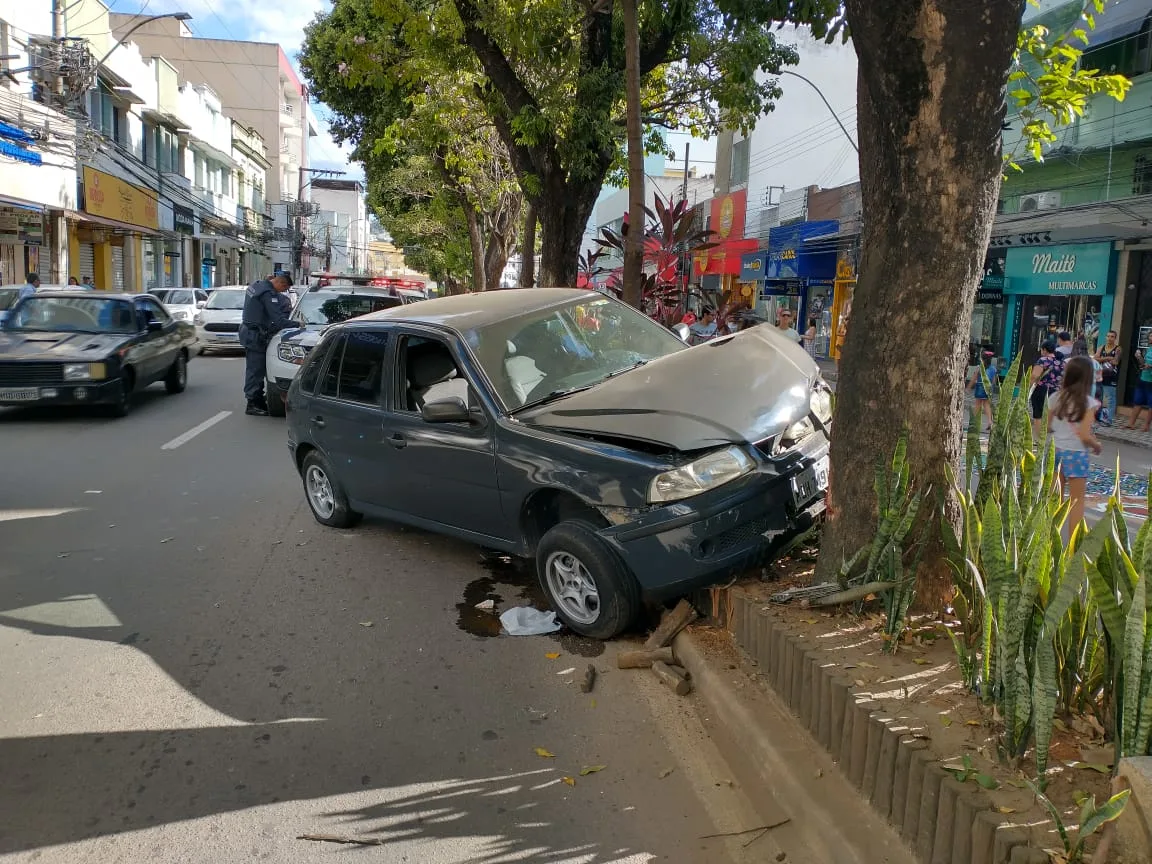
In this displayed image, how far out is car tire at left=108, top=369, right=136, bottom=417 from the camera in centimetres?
1154

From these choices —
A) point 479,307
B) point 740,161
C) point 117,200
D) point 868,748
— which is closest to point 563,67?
point 479,307

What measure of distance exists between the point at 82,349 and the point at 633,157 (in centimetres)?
700

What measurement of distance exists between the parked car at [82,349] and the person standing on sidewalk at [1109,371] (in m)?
14.5

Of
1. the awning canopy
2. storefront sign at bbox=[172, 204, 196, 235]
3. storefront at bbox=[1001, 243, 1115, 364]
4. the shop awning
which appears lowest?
storefront at bbox=[1001, 243, 1115, 364]

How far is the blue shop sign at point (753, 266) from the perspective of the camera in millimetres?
30859

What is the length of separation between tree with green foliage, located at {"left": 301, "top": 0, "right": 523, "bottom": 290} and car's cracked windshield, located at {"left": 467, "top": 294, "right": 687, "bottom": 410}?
9832mm

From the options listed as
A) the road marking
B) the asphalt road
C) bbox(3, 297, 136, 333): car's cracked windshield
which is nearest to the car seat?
the asphalt road

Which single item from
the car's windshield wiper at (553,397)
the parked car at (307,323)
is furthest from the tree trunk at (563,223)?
the car's windshield wiper at (553,397)

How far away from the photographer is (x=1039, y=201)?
2044 centimetres

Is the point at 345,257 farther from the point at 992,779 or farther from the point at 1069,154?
the point at 992,779

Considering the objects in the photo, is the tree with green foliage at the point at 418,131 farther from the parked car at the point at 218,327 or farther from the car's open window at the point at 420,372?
the car's open window at the point at 420,372

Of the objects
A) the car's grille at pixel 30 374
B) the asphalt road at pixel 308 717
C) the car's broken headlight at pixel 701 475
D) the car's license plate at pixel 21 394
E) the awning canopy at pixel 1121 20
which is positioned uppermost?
the awning canopy at pixel 1121 20

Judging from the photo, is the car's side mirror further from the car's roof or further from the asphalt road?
the asphalt road

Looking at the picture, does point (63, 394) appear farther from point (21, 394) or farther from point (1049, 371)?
point (1049, 371)
